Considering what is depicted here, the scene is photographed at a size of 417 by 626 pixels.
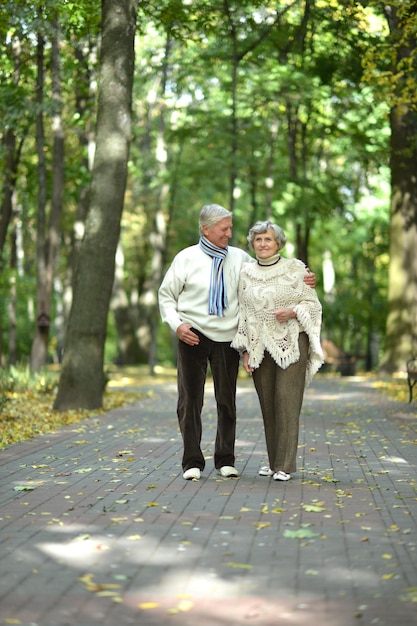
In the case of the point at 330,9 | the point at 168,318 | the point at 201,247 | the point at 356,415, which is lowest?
the point at 356,415

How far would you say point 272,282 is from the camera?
8898mm

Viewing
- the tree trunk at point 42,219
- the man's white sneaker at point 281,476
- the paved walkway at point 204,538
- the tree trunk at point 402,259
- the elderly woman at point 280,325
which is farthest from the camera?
the tree trunk at point 402,259

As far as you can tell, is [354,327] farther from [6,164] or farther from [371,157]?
[6,164]

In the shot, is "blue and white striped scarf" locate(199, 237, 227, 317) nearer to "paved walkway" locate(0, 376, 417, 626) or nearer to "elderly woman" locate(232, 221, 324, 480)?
"elderly woman" locate(232, 221, 324, 480)

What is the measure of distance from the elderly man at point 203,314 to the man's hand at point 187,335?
11 cm

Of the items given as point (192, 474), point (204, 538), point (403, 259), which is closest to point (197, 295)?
point (192, 474)

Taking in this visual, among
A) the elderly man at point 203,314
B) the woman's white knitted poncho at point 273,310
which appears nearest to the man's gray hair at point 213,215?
the elderly man at point 203,314

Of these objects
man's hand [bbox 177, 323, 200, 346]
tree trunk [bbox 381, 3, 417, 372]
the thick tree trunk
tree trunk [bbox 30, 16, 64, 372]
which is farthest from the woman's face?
the thick tree trunk

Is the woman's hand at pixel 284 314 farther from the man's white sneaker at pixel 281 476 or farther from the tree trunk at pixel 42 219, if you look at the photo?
the tree trunk at pixel 42 219

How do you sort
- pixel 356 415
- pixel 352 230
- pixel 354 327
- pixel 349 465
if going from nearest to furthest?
pixel 349 465 < pixel 356 415 < pixel 354 327 < pixel 352 230

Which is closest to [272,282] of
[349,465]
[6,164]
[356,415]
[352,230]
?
[349,465]

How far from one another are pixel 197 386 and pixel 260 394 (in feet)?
1.79

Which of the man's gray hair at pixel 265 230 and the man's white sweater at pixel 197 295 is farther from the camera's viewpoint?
the man's white sweater at pixel 197 295

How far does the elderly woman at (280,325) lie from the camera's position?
8.87 m
